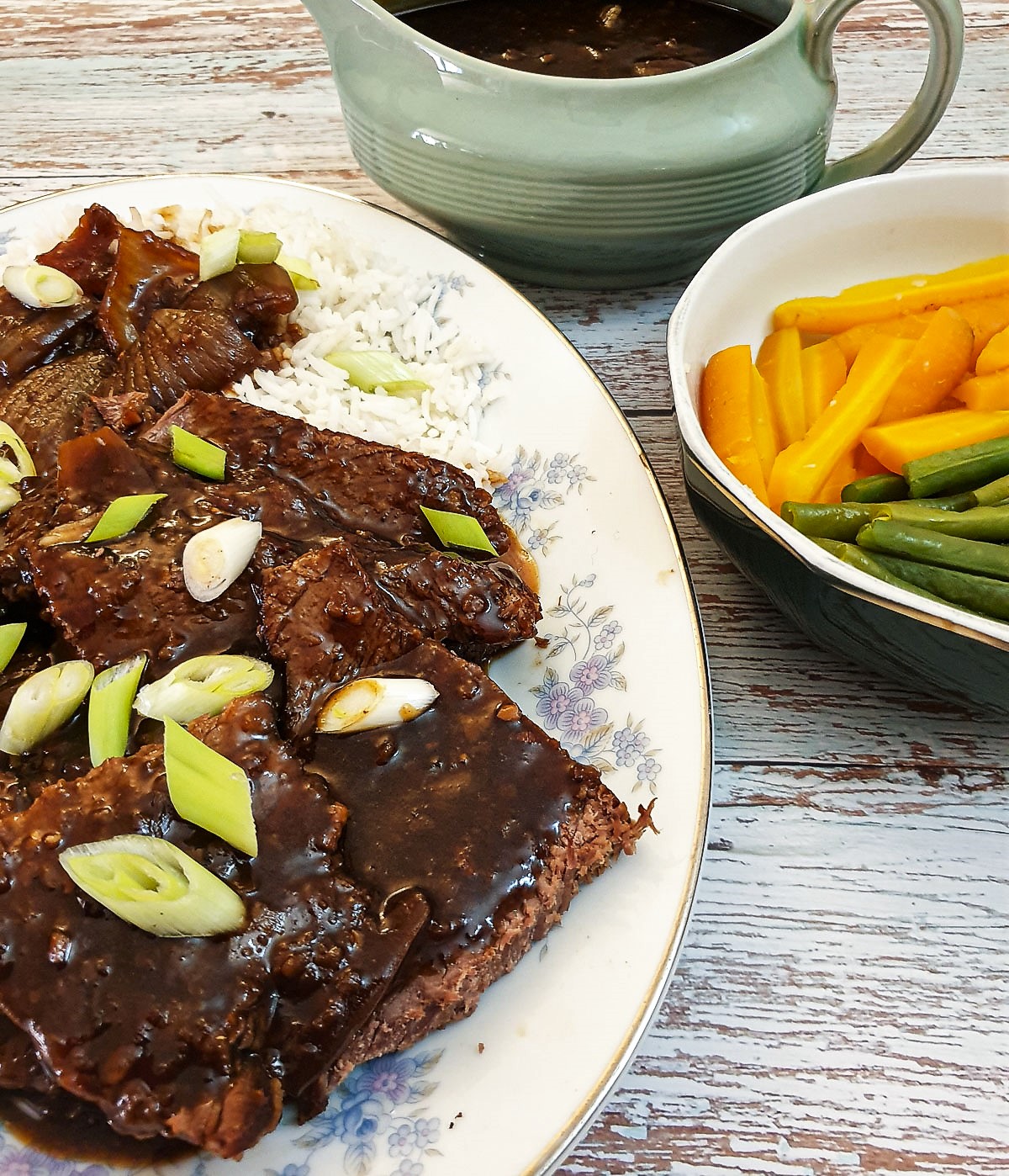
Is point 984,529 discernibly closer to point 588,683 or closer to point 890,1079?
point 588,683

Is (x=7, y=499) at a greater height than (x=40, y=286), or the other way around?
(x=40, y=286)

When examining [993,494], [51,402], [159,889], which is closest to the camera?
[159,889]

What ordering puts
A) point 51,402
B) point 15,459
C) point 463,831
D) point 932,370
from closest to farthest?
point 463,831, point 932,370, point 15,459, point 51,402

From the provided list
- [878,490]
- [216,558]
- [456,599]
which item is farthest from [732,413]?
[216,558]

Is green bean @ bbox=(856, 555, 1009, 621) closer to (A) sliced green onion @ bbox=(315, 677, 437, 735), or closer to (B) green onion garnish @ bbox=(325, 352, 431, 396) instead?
(A) sliced green onion @ bbox=(315, 677, 437, 735)

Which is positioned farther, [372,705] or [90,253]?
[90,253]

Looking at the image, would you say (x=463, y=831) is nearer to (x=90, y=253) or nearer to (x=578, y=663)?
(x=578, y=663)

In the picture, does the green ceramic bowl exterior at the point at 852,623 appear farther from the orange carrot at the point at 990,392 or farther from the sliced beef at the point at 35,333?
the sliced beef at the point at 35,333
